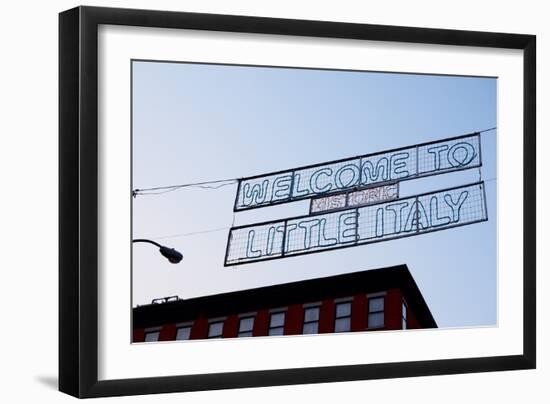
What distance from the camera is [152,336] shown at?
11.3 ft

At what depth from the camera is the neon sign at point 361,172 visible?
3602 mm

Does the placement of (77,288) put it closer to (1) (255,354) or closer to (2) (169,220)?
(2) (169,220)

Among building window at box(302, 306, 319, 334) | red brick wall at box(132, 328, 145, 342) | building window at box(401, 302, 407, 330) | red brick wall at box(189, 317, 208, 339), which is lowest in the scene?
red brick wall at box(132, 328, 145, 342)

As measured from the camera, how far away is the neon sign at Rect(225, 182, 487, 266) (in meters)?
3.60

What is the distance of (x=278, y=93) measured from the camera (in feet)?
12.0

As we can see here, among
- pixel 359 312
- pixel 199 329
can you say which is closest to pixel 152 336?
pixel 199 329

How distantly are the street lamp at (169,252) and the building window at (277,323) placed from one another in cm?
39

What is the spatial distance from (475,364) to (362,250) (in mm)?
635

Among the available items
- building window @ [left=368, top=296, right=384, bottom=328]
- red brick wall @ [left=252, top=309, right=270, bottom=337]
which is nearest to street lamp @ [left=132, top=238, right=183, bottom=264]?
red brick wall @ [left=252, top=309, right=270, bottom=337]

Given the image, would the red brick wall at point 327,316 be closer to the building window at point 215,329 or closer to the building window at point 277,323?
the building window at point 277,323

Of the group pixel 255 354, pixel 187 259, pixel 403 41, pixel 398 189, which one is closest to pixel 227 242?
pixel 187 259

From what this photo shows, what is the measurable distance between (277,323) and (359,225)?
1.53 feet

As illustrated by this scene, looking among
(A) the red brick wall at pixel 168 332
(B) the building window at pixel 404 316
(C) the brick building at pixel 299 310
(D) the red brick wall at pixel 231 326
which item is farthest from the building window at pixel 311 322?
(A) the red brick wall at pixel 168 332

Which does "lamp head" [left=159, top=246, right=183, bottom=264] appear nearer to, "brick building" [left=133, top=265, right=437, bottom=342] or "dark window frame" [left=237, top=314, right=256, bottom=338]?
"brick building" [left=133, top=265, right=437, bottom=342]
